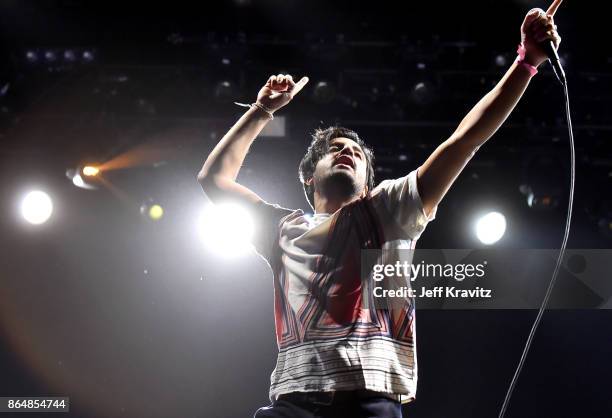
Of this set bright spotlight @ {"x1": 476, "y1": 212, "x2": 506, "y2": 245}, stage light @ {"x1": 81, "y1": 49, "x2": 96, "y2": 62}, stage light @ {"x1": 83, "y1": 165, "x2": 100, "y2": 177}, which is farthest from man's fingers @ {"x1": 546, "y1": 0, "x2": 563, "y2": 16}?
stage light @ {"x1": 83, "y1": 165, "x2": 100, "y2": 177}

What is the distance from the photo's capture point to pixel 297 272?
1865 millimetres

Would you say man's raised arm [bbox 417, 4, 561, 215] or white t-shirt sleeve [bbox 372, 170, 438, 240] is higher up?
man's raised arm [bbox 417, 4, 561, 215]

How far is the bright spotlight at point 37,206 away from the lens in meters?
5.04

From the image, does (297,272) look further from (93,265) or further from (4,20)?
(93,265)

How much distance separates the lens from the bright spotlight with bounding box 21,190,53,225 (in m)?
5.04

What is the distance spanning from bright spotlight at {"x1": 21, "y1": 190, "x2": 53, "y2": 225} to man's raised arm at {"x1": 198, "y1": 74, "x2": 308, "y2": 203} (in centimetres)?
317

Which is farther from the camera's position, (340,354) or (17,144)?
(17,144)

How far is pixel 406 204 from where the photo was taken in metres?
1.79

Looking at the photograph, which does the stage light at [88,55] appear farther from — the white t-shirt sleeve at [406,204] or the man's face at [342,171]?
the white t-shirt sleeve at [406,204]

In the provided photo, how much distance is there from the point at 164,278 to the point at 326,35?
225cm

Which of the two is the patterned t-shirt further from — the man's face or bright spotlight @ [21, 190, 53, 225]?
bright spotlight @ [21, 190, 53, 225]

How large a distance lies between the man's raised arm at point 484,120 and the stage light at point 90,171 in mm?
3330

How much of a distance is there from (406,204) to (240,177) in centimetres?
288

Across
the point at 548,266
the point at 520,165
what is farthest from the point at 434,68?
the point at 548,266
